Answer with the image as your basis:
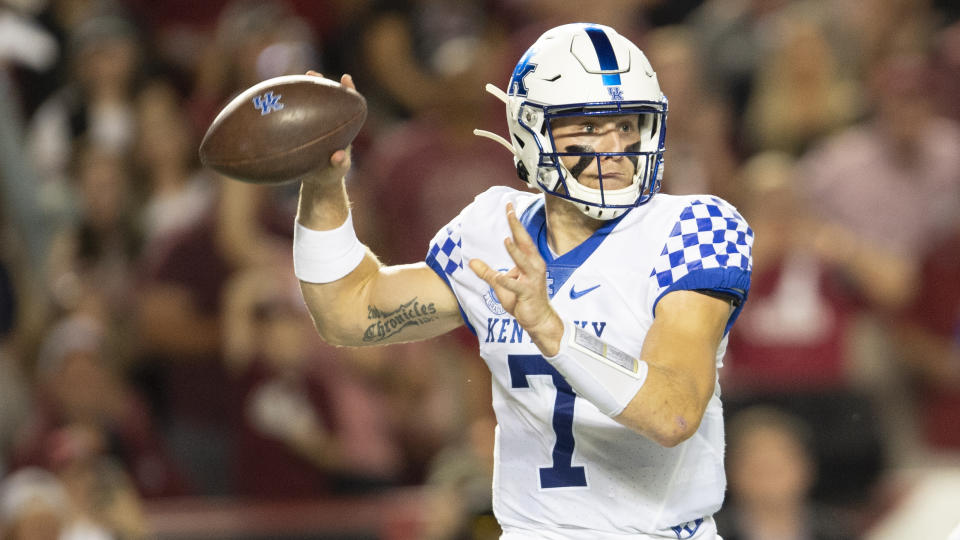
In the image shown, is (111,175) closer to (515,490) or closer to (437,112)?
(437,112)

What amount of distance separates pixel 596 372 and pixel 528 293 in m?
0.23

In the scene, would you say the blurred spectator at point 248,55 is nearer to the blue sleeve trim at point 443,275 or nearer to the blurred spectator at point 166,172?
the blurred spectator at point 166,172

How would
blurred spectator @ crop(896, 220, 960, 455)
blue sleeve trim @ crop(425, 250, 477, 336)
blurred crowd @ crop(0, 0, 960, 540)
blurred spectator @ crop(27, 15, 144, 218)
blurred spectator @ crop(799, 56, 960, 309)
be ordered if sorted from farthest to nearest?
blurred spectator @ crop(27, 15, 144, 218) < blurred spectator @ crop(799, 56, 960, 309) < blurred spectator @ crop(896, 220, 960, 455) < blurred crowd @ crop(0, 0, 960, 540) < blue sleeve trim @ crop(425, 250, 477, 336)

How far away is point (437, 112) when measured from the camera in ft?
25.6

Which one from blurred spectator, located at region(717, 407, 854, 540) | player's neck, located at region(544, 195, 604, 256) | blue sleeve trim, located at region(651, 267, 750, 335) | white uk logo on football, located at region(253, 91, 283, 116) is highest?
white uk logo on football, located at region(253, 91, 283, 116)

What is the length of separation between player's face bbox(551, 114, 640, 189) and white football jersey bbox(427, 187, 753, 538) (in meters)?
0.14

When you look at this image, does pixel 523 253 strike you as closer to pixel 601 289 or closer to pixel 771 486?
pixel 601 289

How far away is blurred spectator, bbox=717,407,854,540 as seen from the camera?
19.9 ft

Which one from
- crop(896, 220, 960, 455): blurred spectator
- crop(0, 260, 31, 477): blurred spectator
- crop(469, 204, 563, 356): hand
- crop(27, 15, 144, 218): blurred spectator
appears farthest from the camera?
crop(27, 15, 144, 218): blurred spectator

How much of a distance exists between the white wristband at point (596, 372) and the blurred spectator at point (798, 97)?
16.4 ft

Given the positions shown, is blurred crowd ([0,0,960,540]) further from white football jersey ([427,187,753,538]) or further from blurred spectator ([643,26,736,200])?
white football jersey ([427,187,753,538])

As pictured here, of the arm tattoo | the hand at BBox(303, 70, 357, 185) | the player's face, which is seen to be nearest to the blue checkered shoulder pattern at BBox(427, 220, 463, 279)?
the arm tattoo

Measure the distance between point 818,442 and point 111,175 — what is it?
3.94m

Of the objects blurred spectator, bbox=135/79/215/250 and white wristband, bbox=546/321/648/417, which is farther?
blurred spectator, bbox=135/79/215/250
